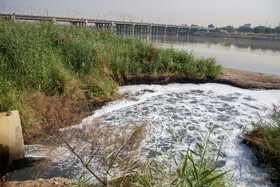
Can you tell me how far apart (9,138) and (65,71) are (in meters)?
4.12

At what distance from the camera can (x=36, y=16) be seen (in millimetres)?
32406

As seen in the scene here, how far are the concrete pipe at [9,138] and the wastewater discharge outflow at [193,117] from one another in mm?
767

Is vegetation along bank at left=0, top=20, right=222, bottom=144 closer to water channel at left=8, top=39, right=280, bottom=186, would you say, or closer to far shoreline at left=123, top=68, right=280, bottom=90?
far shoreline at left=123, top=68, right=280, bottom=90

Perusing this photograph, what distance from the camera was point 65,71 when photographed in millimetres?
7043

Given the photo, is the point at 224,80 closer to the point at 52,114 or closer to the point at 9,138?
the point at 52,114

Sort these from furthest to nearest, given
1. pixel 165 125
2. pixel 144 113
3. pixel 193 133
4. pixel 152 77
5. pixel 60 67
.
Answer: pixel 152 77 < pixel 60 67 < pixel 144 113 < pixel 165 125 < pixel 193 133

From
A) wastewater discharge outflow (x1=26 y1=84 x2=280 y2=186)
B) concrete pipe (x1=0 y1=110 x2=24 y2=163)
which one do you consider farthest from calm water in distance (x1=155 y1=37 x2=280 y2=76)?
concrete pipe (x1=0 y1=110 x2=24 y2=163)

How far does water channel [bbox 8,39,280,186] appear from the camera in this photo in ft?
12.9

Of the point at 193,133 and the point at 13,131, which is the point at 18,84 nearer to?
the point at 13,131

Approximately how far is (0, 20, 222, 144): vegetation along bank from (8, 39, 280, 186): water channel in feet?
2.01

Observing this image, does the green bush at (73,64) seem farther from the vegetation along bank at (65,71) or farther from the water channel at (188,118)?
the water channel at (188,118)

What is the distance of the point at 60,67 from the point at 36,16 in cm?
3186

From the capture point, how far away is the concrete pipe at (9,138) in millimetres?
3244

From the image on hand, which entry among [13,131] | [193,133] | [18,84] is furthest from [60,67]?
[193,133]
